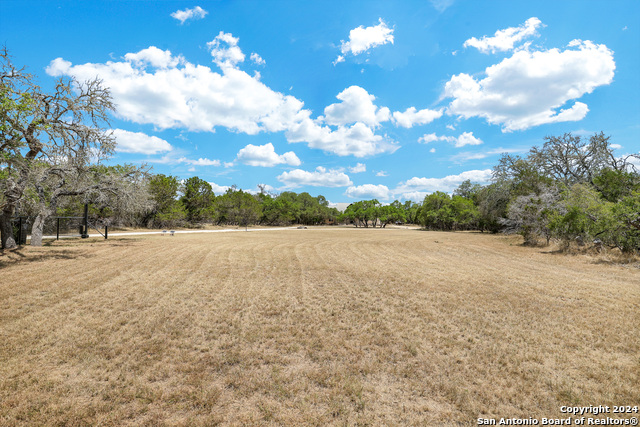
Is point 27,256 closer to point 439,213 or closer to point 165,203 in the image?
point 165,203

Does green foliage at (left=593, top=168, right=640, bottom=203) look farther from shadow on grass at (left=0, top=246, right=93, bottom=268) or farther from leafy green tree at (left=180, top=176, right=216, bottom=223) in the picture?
leafy green tree at (left=180, top=176, right=216, bottom=223)

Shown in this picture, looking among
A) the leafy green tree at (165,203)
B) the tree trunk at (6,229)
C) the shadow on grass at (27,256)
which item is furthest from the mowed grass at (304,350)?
the leafy green tree at (165,203)

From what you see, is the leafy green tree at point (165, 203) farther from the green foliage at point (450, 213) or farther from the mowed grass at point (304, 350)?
the green foliage at point (450, 213)

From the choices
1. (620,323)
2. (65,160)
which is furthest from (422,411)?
(65,160)

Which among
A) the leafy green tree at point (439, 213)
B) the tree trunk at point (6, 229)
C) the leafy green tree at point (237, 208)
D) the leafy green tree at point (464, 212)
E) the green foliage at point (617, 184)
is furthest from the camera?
the leafy green tree at point (237, 208)

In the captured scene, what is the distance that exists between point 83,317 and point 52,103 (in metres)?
13.5

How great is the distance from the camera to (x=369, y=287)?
27.9ft

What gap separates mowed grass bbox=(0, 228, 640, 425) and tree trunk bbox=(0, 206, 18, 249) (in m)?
6.60

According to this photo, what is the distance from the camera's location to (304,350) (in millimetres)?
4508

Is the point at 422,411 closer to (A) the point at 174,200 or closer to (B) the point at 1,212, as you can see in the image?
(B) the point at 1,212

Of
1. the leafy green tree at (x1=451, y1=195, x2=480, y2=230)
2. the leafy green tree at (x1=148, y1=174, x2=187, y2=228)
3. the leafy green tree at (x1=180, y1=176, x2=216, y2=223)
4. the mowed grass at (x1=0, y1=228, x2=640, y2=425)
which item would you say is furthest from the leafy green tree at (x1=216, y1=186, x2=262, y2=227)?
the mowed grass at (x1=0, y1=228, x2=640, y2=425)

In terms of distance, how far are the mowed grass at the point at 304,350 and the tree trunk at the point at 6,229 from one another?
660 cm

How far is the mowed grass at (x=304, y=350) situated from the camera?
3.14 m

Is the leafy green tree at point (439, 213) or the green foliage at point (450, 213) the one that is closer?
the green foliage at point (450, 213)
